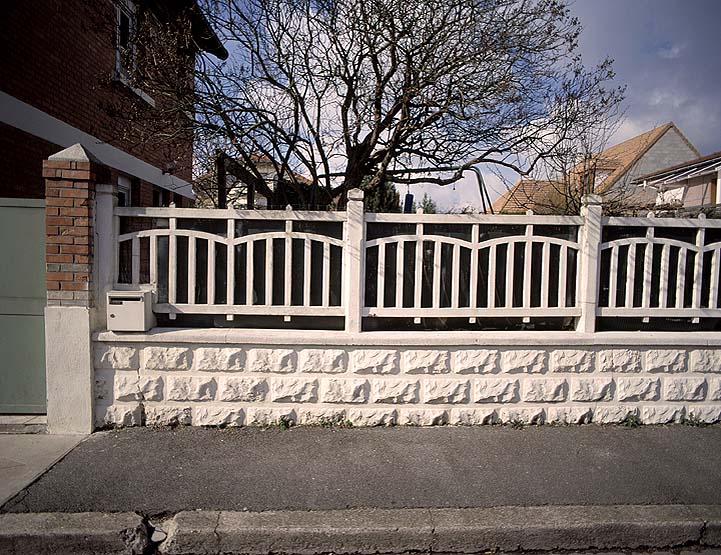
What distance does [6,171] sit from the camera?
6.59m

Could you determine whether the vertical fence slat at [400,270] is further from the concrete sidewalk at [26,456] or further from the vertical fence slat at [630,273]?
the concrete sidewalk at [26,456]

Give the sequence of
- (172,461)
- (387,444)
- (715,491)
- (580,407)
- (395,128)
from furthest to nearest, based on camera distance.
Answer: (395,128), (580,407), (387,444), (172,461), (715,491)

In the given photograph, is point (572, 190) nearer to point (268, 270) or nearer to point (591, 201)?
point (591, 201)

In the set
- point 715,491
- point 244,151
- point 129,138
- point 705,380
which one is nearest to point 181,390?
point 244,151

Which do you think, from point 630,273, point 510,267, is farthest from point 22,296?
point 630,273

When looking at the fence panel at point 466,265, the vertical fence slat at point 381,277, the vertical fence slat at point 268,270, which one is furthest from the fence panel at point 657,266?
the vertical fence slat at point 268,270

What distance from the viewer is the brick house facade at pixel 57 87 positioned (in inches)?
261

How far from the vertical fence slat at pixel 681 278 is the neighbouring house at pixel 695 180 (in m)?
12.5

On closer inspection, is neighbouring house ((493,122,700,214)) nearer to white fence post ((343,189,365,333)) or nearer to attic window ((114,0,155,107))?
white fence post ((343,189,365,333))

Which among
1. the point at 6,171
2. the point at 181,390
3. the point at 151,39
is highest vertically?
the point at 151,39

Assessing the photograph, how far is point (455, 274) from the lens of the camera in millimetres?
5125

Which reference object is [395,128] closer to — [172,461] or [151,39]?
[151,39]

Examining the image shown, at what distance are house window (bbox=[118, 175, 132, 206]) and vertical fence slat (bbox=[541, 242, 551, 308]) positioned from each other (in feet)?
23.8

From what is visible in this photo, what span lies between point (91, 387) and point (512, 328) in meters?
3.92
